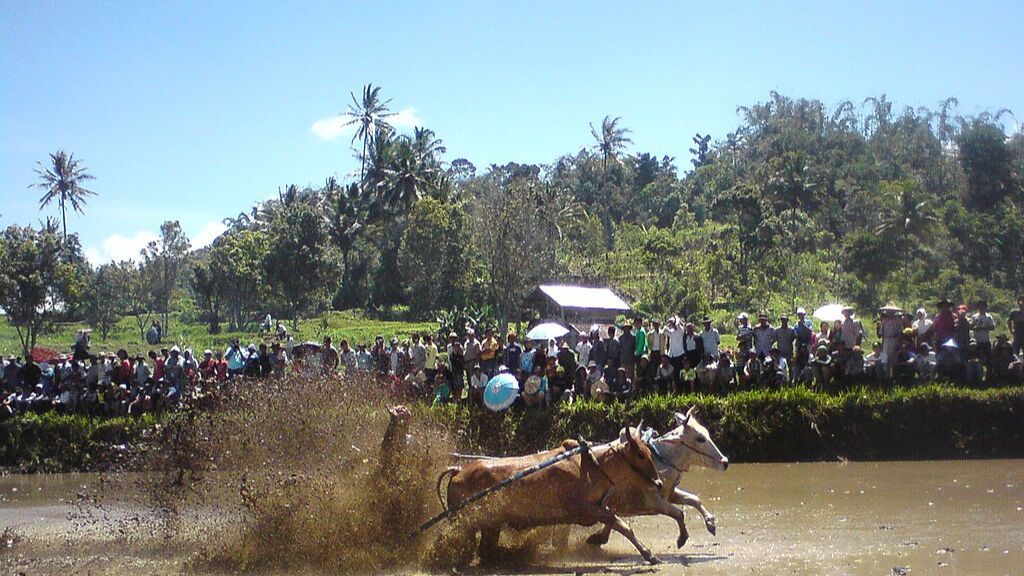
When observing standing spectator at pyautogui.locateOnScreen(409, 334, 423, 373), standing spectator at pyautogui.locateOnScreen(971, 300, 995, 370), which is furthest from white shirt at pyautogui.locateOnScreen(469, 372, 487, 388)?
standing spectator at pyautogui.locateOnScreen(971, 300, 995, 370)

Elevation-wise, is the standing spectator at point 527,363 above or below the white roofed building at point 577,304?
below

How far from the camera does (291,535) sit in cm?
1251

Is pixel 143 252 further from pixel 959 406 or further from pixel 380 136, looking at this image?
pixel 959 406

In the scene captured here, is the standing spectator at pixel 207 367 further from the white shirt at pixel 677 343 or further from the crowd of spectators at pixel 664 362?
the white shirt at pixel 677 343

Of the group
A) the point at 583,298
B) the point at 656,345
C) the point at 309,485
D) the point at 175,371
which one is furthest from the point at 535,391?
the point at 583,298

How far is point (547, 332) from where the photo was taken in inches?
1177

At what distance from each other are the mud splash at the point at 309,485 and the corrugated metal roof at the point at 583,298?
2700 cm

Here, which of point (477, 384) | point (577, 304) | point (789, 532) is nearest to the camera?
point (789, 532)

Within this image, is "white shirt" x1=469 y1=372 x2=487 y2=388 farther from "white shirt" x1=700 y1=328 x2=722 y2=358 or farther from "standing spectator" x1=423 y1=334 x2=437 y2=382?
"white shirt" x1=700 y1=328 x2=722 y2=358

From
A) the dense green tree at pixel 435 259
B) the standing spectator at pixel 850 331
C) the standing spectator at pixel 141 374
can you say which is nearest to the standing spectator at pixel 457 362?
the standing spectator at pixel 141 374

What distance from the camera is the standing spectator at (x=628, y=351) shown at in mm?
23203

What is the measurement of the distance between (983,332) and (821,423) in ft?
12.3

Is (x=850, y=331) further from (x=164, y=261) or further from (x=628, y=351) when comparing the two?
(x=164, y=261)

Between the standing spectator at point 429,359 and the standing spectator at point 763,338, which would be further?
the standing spectator at point 429,359
